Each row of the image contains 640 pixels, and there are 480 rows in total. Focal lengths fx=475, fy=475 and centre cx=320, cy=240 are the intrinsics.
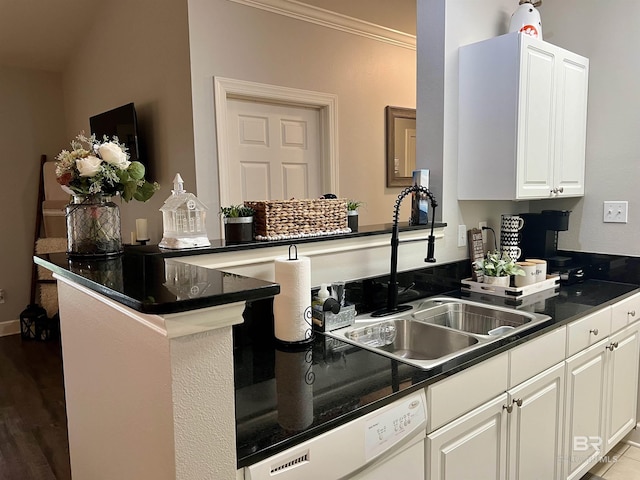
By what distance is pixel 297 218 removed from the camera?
5.82ft

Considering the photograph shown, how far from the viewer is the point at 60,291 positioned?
1.49m

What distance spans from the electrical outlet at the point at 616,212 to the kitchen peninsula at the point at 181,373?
131 cm

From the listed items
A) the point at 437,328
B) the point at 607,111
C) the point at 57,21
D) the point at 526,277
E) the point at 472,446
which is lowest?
the point at 472,446

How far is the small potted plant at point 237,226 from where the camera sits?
165 cm

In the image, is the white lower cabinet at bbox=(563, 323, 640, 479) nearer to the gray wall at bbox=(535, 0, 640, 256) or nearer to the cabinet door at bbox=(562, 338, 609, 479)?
the cabinet door at bbox=(562, 338, 609, 479)

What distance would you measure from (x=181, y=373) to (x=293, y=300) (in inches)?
29.0

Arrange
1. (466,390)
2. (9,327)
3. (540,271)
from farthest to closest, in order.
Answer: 1. (9,327)
2. (540,271)
3. (466,390)

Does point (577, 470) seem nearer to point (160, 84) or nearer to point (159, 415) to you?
point (159, 415)

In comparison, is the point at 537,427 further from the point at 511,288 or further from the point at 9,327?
the point at 9,327

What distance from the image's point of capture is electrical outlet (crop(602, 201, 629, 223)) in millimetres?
2554

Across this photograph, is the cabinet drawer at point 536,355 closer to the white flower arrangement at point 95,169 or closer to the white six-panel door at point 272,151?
the white flower arrangement at point 95,169

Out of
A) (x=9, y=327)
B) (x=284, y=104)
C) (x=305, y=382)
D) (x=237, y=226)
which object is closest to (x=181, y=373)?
(x=305, y=382)

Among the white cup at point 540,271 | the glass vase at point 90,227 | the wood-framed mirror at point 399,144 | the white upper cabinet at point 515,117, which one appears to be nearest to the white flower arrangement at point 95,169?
the glass vase at point 90,227

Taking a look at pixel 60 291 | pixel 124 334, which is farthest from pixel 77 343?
pixel 124 334
